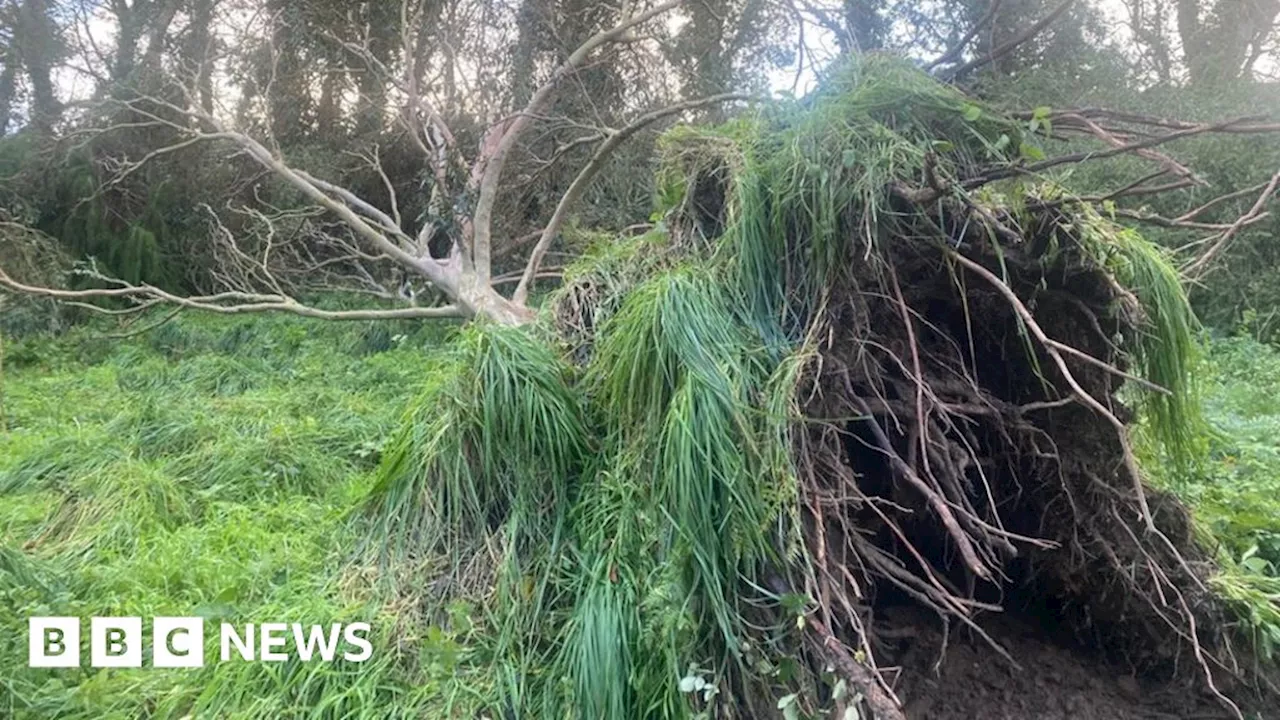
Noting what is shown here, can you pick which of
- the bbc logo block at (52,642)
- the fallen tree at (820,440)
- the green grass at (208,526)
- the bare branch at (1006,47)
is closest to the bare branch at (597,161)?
the green grass at (208,526)

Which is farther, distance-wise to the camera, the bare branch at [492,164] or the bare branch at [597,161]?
the bare branch at [492,164]

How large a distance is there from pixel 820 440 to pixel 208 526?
108 inches

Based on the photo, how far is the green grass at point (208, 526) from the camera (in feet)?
7.04

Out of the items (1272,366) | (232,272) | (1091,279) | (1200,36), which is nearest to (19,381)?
(232,272)

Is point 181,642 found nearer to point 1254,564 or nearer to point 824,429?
point 824,429

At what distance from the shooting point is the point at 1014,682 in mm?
2373

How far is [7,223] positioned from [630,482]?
9.50 m

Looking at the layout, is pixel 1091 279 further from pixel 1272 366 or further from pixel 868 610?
pixel 1272 366

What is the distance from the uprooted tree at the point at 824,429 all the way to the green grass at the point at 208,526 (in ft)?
0.85

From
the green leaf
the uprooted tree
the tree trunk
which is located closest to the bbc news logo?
the uprooted tree

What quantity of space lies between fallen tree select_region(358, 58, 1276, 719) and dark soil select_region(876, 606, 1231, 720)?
0.17ft

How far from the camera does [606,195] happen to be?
7.32m

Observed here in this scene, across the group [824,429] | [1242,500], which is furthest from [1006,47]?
[1242,500]

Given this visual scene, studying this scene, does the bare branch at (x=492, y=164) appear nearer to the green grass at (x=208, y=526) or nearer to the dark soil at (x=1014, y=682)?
the green grass at (x=208, y=526)
